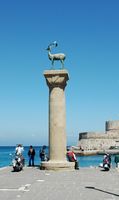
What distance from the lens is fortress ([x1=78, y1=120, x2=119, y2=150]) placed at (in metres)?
107

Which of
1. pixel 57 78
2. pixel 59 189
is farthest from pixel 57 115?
pixel 59 189

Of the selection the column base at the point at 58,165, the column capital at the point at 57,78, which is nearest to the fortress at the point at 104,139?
the column capital at the point at 57,78

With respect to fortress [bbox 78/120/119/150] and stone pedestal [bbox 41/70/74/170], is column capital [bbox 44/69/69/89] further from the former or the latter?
fortress [bbox 78/120/119/150]

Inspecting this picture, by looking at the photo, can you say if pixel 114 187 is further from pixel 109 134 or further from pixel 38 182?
pixel 109 134

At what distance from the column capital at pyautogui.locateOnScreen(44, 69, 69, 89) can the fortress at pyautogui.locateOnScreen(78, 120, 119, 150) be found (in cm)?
8284

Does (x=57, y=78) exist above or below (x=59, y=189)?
above

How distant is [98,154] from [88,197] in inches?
3441

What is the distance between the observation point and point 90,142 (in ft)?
352

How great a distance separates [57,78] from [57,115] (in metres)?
2.16

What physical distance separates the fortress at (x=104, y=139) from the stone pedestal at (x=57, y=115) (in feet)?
271

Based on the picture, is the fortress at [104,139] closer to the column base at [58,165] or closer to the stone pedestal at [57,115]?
the stone pedestal at [57,115]

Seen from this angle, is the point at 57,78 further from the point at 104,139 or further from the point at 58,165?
the point at 104,139

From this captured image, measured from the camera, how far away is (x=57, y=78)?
2347cm

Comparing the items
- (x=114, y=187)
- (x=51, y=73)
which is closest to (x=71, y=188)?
(x=114, y=187)
